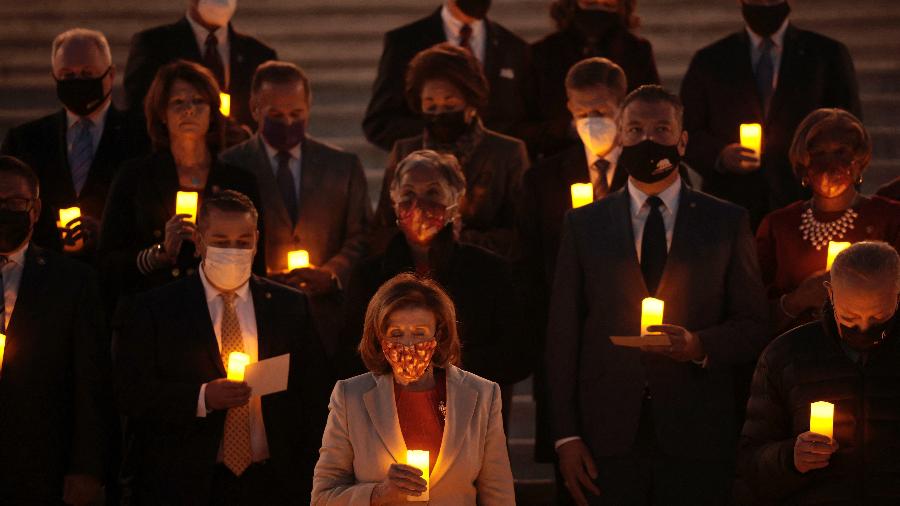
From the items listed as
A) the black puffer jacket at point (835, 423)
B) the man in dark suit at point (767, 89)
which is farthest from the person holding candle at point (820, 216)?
the black puffer jacket at point (835, 423)

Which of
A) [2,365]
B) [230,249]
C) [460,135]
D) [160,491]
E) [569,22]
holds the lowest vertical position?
[160,491]

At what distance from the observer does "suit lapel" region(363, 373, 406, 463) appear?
19.4 feet

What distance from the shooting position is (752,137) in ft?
26.9

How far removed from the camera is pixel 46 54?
41.1 ft

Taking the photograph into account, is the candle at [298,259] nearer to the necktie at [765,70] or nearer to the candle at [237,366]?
the candle at [237,366]

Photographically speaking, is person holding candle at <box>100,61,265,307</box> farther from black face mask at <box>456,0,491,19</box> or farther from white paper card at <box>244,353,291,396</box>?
black face mask at <box>456,0,491,19</box>

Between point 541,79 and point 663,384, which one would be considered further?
point 541,79

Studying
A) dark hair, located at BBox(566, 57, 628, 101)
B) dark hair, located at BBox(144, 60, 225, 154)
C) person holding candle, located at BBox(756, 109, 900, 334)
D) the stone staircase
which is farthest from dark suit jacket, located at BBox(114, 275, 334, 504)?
the stone staircase

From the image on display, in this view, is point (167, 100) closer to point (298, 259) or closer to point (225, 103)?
point (225, 103)

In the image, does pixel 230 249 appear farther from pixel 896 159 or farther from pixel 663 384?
pixel 896 159

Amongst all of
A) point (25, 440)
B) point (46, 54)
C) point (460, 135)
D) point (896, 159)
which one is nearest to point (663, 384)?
point (460, 135)

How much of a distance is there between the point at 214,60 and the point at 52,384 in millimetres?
2626

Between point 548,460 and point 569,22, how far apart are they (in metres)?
2.37

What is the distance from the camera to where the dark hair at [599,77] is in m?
8.20
